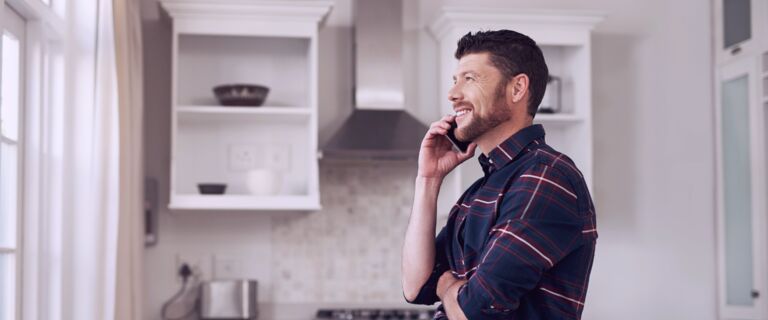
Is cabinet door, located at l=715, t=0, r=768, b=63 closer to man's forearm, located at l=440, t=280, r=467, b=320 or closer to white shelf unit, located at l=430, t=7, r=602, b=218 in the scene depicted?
white shelf unit, located at l=430, t=7, r=602, b=218

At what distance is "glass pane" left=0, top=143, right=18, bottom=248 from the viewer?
270 cm

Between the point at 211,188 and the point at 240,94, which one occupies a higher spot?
the point at 240,94

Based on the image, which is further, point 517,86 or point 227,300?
point 227,300

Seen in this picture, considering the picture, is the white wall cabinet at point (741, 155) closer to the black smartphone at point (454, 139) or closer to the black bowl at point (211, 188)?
the black bowl at point (211, 188)

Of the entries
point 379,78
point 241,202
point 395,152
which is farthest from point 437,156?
point 379,78

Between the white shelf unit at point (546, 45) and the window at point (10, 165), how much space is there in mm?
1813

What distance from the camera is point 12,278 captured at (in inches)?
110

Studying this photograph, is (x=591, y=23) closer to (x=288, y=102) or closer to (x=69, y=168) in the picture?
(x=288, y=102)

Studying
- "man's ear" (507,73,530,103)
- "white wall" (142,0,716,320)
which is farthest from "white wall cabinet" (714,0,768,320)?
"man's ear" (507,73,530,103)

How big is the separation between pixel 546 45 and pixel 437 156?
2.39 metres

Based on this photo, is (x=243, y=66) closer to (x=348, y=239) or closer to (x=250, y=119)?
(x=250, y=119)

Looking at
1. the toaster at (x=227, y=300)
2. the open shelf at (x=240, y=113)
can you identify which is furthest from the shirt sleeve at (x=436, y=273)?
the toaster at (x=227, y=300)

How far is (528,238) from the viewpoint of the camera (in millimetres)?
1543

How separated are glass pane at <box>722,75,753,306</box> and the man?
2709 millimetres
